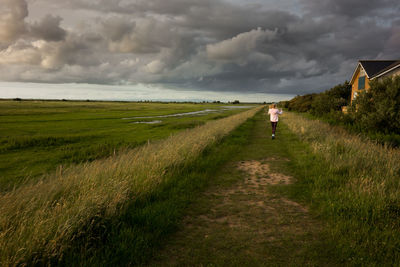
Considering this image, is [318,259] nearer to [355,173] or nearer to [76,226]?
[76,226]

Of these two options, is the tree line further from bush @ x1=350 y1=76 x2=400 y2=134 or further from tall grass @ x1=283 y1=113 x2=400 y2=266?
tall grass @ x1=283 y1=113 x2=400 y2=266

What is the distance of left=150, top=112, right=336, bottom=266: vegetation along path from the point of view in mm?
3711

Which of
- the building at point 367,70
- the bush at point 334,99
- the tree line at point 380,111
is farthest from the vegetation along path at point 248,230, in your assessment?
the bush at point 334,99

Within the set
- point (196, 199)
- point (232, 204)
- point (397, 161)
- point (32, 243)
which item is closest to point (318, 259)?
point (232, 204)

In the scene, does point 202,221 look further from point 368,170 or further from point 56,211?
point 368,170

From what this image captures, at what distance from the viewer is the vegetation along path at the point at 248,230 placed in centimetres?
371

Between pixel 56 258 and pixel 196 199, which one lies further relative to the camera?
pixel 196 199

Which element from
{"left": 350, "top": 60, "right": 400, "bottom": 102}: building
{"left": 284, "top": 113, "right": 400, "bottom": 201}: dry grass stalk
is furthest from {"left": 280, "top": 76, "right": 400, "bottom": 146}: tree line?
{"left": 350, "top": 60, "right": 400, "bottom": 102}: building

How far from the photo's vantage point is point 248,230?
4.60 metres

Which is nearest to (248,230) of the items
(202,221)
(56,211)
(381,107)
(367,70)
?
(202,221)

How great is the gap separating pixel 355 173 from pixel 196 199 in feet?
18.0

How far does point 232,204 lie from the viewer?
588 cm

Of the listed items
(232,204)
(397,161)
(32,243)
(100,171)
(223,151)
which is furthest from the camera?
(223,151)

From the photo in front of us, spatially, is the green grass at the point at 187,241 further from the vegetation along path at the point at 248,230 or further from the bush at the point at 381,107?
the bush at the point at 381,107
